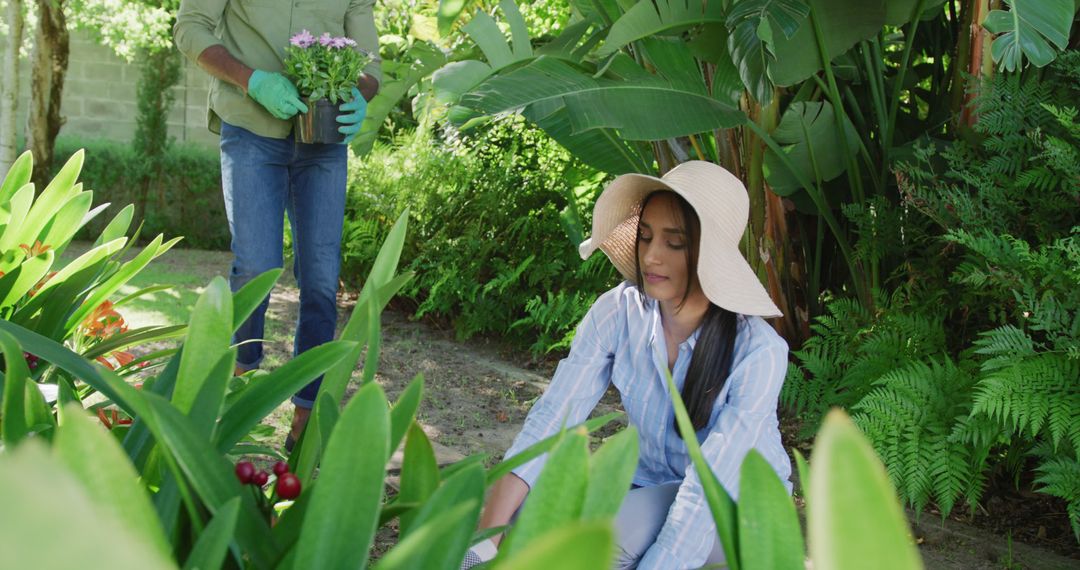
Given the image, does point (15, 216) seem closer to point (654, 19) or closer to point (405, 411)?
point (405, 411)

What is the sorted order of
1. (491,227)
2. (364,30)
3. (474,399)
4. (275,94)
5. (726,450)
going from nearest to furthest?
(726,450)
(275,94)
(364,30)
(474,399)
(491,227)

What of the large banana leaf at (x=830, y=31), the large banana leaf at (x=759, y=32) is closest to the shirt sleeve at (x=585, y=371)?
the large banana leaf at (x=759, y=32)

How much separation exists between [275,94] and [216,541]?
260 cm

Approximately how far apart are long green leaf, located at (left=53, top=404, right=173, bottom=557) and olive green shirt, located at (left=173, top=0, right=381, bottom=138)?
2823mm

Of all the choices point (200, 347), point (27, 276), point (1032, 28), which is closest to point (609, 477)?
point (200, 347)

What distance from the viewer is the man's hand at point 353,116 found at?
3324mm

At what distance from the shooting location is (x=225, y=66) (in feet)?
10.8

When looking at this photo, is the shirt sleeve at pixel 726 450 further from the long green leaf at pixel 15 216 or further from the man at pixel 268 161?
the long green leaf at pixel 15 216

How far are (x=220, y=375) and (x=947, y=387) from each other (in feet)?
9.04

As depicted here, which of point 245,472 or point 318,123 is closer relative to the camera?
point 245,472

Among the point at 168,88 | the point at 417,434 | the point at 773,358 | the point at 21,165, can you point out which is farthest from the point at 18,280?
the point at 168,88

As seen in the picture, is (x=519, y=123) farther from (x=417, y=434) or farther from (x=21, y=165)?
(x=417, y=434)

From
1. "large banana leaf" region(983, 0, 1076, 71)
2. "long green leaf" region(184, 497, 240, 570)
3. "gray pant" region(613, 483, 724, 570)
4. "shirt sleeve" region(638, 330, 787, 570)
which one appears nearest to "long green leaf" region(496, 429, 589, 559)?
"long green leaf" region(184, 497, 240, 570)

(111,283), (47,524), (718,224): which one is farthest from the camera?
(111,283)
